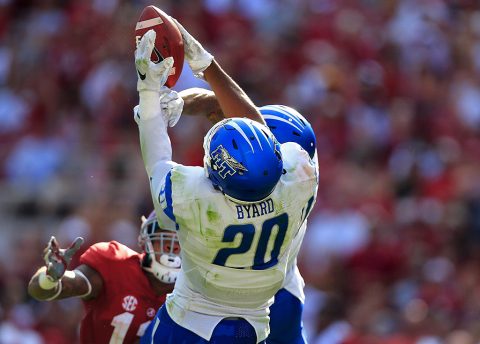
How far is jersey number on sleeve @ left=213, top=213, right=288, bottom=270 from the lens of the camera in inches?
167

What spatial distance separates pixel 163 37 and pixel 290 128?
2.47 ft

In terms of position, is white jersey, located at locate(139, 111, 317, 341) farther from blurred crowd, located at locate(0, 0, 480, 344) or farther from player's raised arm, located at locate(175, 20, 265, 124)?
blurred crowd, located at locate(0, 0, 480, 344)

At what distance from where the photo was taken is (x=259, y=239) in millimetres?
4297

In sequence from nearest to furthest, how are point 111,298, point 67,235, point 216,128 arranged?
point 216,128 → point 111,298 → point 67,235

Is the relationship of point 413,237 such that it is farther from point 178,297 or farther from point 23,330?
point 178,297

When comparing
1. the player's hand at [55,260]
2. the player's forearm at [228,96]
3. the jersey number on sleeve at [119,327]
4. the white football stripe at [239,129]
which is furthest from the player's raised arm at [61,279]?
the player's forearm at [228,96]

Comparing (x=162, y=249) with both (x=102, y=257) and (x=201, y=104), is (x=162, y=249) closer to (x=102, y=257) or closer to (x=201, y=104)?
(x=102, y=257)

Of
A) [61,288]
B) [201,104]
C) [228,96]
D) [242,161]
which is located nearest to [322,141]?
[201,104]

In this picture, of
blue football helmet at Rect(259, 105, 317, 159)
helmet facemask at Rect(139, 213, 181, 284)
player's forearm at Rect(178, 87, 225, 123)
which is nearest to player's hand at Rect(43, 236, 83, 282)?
helmet facemask at Rect(139, 213, 181, 284)

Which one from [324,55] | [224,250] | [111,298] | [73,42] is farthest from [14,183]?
[224,250]

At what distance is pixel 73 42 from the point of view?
11.3 metres

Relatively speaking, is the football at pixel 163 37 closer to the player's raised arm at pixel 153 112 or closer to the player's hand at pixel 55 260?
the player's raised arm at pixel 153 112

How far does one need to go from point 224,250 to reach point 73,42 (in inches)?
290

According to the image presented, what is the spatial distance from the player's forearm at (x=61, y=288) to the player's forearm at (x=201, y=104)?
83 cm
